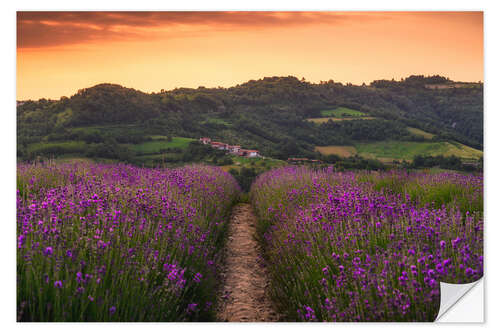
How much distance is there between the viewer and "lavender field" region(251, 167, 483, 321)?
2.51 m

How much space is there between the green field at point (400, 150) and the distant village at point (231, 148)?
4.62 feet

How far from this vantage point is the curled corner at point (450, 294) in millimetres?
2575

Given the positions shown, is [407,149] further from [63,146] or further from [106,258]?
[63,146]

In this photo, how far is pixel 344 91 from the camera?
5.52 m

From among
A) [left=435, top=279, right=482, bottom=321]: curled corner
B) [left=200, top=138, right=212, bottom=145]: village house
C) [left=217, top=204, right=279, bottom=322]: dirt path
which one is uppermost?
[left=200, top=138, right=212, bottom=145]: village house

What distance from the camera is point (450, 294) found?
267 cm

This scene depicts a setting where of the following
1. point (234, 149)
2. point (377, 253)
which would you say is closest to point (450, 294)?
point (377, 253)

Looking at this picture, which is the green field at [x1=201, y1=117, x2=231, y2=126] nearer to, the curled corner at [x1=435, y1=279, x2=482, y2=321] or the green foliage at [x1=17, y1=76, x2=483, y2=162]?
the green foliage at [x1=17, y1=76, x2=483, y2=162]

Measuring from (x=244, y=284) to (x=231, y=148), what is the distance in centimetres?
302

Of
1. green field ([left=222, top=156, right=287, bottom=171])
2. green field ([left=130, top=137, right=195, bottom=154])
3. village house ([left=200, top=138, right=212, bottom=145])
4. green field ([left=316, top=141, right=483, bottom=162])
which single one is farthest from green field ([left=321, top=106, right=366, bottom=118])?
green field ([left=130, top=137, right=195, bottom=154])

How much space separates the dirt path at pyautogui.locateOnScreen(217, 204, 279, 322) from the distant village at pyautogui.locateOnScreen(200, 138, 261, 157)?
1.39 metres
